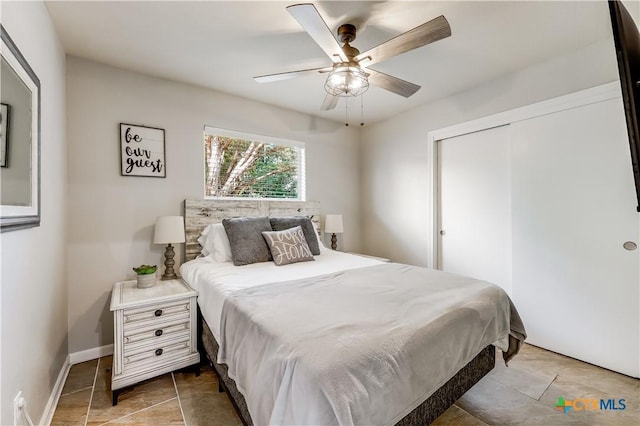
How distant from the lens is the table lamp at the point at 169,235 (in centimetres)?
239

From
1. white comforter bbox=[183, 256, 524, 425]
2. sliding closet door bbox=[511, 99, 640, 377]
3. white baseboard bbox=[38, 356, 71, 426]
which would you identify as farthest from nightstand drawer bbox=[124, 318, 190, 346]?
sliding closet door bbox=[511, 99, 640, 377]

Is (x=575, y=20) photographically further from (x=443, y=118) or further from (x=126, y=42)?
(x=126, y=42)

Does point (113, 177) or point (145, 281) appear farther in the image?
point (113, 177)

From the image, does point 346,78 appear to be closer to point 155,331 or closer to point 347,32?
point 347,32

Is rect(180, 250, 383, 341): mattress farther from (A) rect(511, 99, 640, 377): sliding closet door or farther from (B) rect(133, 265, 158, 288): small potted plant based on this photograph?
(A) rect(511, 99, 640, 377): sliding closet door

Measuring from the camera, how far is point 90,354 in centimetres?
232

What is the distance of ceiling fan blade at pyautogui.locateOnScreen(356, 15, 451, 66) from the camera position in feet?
4.88

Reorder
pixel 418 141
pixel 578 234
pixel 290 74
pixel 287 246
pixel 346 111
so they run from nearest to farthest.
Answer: pixel 290 74
pixel 578 234
pixel 287 246
pixel 418 141
pixel 346 111

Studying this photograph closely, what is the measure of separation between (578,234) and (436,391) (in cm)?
198

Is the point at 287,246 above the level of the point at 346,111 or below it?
below

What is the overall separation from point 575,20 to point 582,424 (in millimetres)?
2586

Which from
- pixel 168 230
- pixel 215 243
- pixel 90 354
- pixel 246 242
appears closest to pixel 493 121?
pixel 246 242

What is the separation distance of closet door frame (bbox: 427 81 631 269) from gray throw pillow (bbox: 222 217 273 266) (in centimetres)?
203

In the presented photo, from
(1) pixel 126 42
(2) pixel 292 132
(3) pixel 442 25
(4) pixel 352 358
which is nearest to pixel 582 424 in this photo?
(4) pixel 352 358
